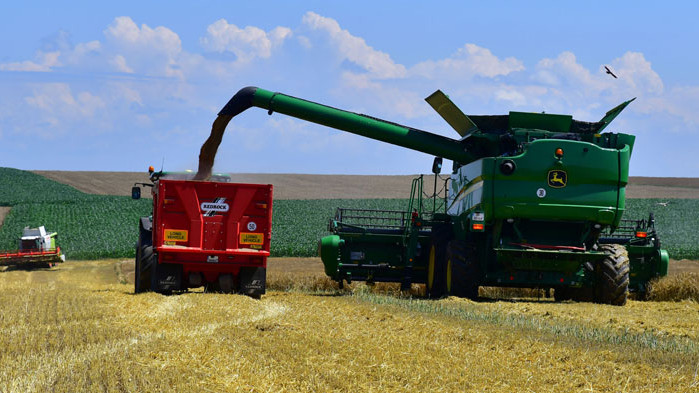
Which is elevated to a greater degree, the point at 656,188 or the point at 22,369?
the point at 656,188

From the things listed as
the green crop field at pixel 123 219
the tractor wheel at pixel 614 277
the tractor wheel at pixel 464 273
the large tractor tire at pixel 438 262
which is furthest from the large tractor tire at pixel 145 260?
the green crop field at pixel 123 219

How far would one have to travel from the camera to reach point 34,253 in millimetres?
30781

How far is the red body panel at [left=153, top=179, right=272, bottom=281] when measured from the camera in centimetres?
1428

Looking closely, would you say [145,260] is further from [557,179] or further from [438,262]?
[557,179]

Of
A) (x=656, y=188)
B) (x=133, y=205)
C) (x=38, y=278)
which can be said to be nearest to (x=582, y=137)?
(x=38, y=278)

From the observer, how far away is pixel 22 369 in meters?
7.26

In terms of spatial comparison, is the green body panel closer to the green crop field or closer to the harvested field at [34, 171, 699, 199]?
the green crop field

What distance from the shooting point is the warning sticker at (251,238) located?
14.6 metres

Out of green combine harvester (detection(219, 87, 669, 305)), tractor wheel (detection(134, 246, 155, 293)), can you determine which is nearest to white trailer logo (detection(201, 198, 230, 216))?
tractor wheel (detection(134, 246, 155, 293))

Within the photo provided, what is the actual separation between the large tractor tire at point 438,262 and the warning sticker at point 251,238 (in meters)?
3.87

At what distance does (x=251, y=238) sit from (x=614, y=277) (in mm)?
6499

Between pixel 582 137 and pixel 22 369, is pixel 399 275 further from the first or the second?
pixel 22 369

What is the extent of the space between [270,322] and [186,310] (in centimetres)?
183

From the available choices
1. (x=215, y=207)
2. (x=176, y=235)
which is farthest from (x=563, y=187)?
(x=176, y=235)
